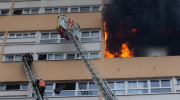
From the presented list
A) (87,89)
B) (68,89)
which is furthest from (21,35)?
(87,89)

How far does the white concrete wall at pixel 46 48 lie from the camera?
1802 cm

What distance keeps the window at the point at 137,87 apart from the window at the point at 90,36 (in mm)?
3762

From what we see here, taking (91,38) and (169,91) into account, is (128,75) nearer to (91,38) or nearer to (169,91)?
(169,91)

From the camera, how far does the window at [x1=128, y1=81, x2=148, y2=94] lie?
16.2m

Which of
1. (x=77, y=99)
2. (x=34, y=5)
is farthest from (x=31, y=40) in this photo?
(x=77, y=99)

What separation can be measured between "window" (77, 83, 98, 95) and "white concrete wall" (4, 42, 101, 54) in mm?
2337

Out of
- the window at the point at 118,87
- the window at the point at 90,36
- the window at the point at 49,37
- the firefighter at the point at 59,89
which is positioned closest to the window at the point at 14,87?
the firefighter at the point at 59,89

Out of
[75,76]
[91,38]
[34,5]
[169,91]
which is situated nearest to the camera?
[169,91]

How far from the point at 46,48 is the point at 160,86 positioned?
24.2 feet

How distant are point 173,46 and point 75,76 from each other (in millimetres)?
6022

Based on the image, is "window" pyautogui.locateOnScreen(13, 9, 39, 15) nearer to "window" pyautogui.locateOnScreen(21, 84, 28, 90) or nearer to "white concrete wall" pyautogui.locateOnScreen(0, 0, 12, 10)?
"white concrete wall" pyautogui.locateOnScreen(0, 0, 12, 10)

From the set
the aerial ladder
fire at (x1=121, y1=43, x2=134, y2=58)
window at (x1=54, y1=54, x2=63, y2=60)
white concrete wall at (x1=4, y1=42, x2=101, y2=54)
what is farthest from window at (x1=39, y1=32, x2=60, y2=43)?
fire at (x1=121, y1=43, x2=134, y2=58)

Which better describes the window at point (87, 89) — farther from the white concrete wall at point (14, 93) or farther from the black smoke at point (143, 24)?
the white concrete wall at point (14, 93)

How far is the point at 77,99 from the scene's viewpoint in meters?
16.2
